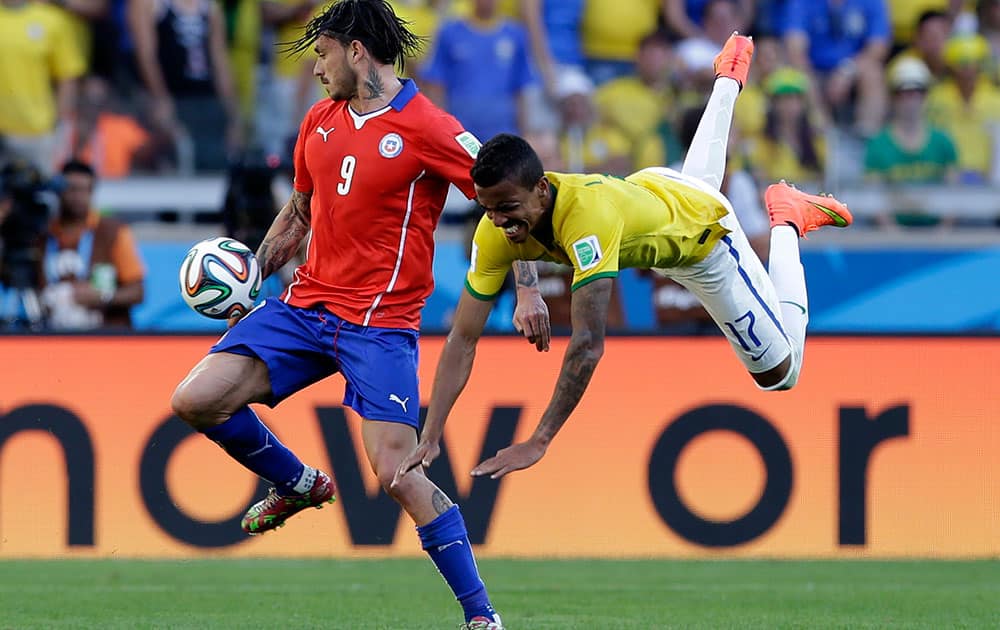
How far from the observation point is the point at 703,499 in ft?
34.8

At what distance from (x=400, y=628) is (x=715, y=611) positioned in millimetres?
1620

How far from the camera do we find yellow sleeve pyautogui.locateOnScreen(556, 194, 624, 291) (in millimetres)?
6688

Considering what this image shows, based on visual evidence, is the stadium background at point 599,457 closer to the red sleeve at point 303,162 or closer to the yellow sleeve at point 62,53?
the red sleeve at point 303,162

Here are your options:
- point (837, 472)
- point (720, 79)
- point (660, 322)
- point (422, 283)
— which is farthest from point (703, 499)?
point (422, 283)

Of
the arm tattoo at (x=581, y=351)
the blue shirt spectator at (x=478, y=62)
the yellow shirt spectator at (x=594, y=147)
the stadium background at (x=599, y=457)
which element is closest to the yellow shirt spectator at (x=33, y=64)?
the blue shirt spectator at (x=478, y=62)

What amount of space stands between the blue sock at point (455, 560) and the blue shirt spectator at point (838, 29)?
354 inches

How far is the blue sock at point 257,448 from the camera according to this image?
7.42m

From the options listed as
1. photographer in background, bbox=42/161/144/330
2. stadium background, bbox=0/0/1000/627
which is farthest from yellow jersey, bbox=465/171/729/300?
photographer in background, bbox=42/161/144/330

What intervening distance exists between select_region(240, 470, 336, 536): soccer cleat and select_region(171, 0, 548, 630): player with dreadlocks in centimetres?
33

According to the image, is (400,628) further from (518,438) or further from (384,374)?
(518,438)

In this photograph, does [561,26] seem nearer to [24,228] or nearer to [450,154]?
[24,228]

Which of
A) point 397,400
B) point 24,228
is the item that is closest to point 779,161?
point 24,228

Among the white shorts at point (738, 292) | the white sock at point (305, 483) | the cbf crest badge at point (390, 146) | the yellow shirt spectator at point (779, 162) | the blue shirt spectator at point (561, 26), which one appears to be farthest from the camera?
the blue shirt spectator at point (561, 26)

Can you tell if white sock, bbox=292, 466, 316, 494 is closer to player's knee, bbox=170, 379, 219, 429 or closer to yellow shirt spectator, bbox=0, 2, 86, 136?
player's knee, bbox=170, 379, 219, 429
